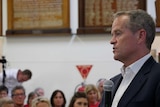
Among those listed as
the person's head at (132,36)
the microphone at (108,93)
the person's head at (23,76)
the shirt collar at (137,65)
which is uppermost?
the person's head at (132,36)

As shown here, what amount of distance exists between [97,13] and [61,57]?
3.58 ft

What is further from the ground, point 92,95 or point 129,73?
point 129,73

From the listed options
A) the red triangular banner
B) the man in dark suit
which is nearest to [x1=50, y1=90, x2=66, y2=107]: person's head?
the red triangular banner

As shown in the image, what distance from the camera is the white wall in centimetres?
703

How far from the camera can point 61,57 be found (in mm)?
7219

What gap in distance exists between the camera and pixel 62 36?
7219mm

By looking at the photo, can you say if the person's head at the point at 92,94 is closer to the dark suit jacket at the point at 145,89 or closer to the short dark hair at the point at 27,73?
the short dark hair at the point at 27,73

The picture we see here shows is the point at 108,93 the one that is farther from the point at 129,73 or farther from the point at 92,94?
the point at 92,94

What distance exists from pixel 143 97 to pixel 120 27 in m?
0.42

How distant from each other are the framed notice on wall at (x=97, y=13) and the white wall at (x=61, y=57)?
12 centimetres

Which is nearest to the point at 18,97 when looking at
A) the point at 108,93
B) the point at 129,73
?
the point at 129,73

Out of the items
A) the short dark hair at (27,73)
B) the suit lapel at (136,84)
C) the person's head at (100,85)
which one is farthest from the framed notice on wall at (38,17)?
the suit lapel at (136,84)

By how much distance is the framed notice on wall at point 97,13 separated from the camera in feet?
23.1

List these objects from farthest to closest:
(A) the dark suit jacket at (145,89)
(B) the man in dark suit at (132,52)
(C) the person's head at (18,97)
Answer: (C) the person's head at (18,97) → (B) the man in dark suit at (132,52) → (A) the dark suit jacket at (145,89)
